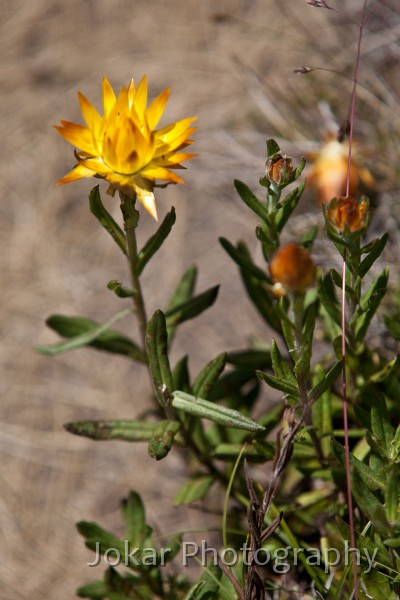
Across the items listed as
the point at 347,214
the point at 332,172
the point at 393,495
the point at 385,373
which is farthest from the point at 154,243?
the point at 332,172

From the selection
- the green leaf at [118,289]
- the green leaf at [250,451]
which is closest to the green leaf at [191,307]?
the green leaf at [118,289]

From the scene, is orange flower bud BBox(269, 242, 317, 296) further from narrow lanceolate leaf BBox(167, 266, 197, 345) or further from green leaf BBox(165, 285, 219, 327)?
narrow lanceolate leaf BBox(167, 266, 197, 345)

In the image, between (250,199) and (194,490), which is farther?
(194,490)

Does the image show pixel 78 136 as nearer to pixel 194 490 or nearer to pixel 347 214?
pixel 347 214

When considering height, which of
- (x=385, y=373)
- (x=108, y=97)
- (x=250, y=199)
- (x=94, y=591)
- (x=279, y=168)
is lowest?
(x=94, y=591)

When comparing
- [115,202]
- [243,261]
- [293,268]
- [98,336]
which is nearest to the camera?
[293,268]

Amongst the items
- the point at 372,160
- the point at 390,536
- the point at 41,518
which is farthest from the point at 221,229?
the point at 390,536

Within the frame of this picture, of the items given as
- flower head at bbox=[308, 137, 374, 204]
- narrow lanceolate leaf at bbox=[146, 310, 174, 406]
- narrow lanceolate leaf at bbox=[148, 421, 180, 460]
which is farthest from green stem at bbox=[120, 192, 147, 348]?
flower head at bbox=[308, 137, 374, 204]
